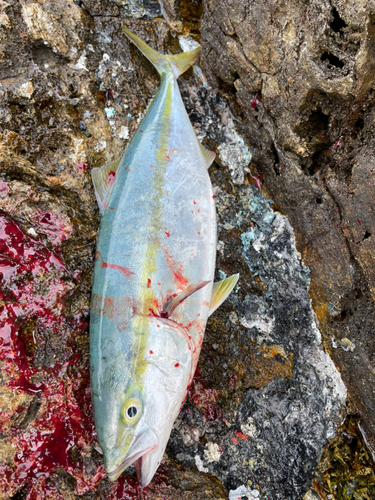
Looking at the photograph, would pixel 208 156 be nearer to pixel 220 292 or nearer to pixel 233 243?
pixel 233 243

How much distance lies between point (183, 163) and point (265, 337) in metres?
1.21

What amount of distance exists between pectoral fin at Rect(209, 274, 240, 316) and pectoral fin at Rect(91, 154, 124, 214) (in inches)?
32.5

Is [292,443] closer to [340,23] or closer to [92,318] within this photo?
[92,318]

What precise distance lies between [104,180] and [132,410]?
51.3 inches

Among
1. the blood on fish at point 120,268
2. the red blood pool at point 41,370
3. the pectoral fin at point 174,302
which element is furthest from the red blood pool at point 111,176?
the pectoral fin at point 174,302

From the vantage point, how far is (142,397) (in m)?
1.76

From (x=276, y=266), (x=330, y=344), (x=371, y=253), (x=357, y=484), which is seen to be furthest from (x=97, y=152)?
(x=357, y=484)

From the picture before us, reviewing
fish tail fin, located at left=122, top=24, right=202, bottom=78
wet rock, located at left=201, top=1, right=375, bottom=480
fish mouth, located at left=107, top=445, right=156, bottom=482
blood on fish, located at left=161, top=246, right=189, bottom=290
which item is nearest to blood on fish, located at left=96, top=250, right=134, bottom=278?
blood on fish, located at left=161, top=246, right=189, bottom=290

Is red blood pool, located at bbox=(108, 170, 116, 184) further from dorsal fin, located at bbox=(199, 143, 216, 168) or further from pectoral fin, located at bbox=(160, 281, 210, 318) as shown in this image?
pectoral fin, located at bbox=(160, 281, 210, 318)

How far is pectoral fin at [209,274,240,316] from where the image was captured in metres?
2.17

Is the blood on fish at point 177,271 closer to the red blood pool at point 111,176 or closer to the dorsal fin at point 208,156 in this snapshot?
the red blood pool at point 111,176

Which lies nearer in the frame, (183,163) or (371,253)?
(371,253)

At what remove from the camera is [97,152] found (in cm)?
241

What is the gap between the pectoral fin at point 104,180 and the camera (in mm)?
2191
